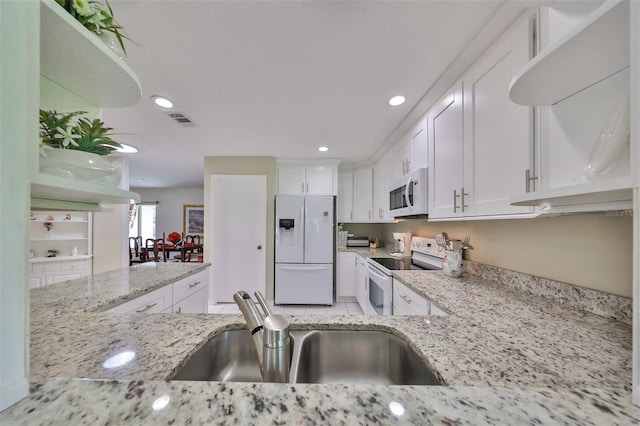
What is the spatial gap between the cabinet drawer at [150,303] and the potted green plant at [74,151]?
837mm

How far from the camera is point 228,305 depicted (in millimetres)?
3424

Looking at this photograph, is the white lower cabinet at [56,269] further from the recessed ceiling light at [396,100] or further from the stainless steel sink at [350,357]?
the recessed ceiling light at [396,100]

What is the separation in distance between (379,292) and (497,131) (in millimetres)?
1614

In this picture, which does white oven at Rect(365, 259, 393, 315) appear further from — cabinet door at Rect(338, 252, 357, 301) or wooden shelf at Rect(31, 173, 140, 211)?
wooden shelf at Rect(31, 173, 140, 211)

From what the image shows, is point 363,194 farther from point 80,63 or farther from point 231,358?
point 80,63

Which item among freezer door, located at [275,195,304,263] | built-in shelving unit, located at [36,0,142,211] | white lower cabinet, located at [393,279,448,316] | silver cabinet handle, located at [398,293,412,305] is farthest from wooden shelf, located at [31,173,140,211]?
freezer door, located at [275,195,304,263]

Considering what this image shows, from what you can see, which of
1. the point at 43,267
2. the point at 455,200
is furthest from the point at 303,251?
the point at 43,267

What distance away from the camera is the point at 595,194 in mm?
600

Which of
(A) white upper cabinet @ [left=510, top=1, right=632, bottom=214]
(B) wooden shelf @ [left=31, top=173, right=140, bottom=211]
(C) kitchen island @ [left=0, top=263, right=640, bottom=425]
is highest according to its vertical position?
(A) white upper cabinet @ [left=510, top=1, right=632, bottom=214]

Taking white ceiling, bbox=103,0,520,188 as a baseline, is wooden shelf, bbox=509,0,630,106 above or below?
below

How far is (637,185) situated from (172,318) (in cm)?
136

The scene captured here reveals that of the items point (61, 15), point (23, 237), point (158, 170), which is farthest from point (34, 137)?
point (158, 170)

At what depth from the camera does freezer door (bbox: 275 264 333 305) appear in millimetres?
3332

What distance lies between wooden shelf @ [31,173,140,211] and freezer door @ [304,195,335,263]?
8.07ft
